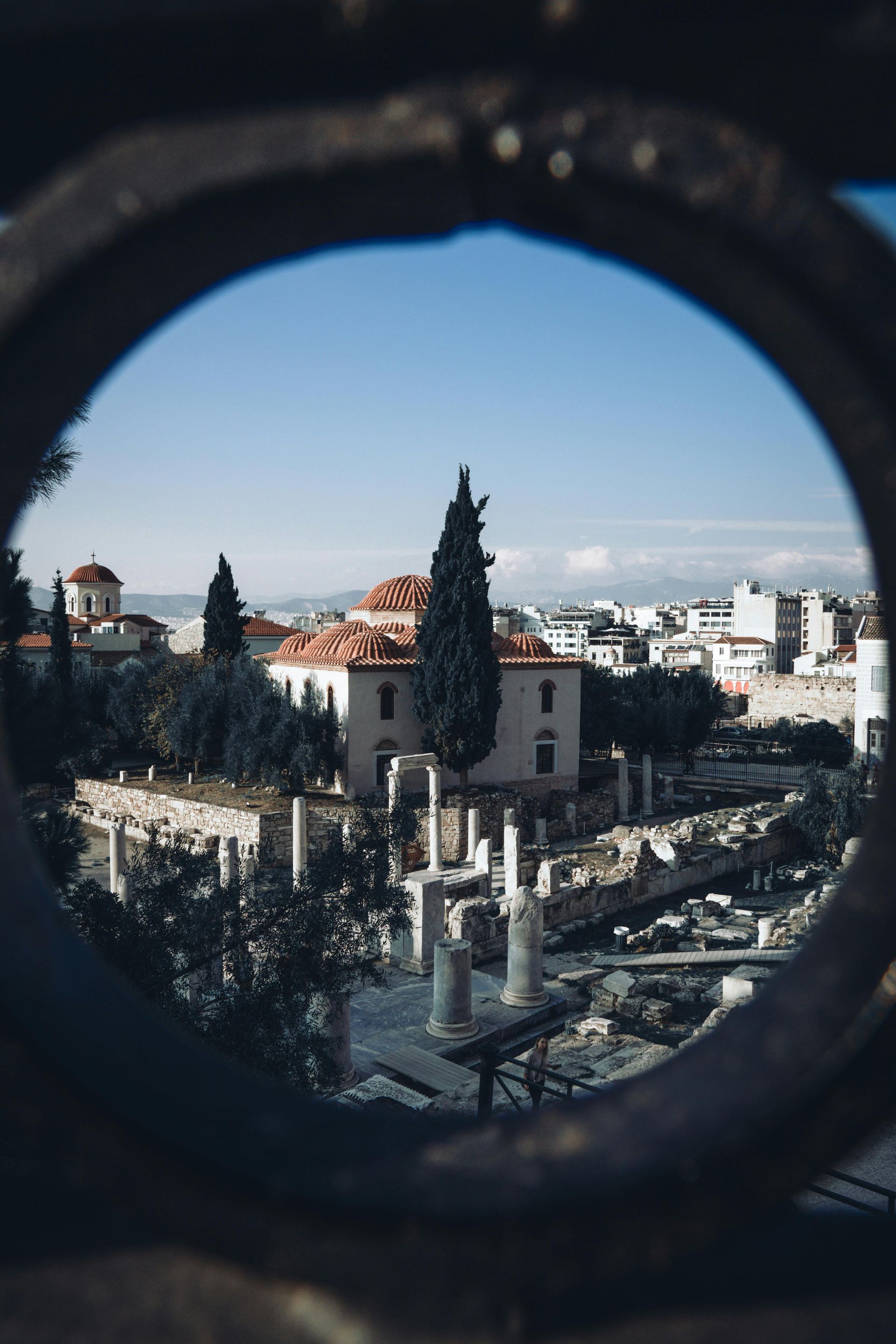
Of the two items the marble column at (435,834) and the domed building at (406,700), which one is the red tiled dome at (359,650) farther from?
the marble column at (435,834)

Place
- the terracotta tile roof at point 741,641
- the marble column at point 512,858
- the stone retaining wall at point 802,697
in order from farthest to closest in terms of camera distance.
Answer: the terracotta tile roof at point 741,641 < the stone retaining wall at point 802,697 < the marble column at point 512,858

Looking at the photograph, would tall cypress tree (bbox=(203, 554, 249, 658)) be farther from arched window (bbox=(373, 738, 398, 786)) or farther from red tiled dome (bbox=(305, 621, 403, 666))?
arched window (bbox=(373, 738, 398, 786))

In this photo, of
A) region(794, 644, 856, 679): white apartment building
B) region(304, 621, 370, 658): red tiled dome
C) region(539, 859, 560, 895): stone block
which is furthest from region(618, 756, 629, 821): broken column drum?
region(794, 644, 856, 679): white apartment building

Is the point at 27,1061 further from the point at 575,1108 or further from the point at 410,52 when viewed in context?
the point at 410,52

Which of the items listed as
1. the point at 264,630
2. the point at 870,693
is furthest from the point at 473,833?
the point at 264,630

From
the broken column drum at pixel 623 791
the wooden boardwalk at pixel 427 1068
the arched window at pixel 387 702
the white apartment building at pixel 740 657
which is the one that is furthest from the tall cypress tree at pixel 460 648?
the white apartment building at pixel 740 657

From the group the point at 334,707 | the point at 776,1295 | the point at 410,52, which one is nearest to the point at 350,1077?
the point at 776,1295

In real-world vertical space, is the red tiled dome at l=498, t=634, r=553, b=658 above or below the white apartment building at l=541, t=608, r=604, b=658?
below

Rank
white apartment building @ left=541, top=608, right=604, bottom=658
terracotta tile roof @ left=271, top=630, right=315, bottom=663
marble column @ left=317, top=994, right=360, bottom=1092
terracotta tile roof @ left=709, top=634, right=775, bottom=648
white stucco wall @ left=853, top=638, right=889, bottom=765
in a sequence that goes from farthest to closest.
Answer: white apartment building @ left=541, top=608, right=604, bottom=658 → terracotta tile roof @ left=709, top=634, right=775, bottom=648 → white stucco wall @ left=853, top=638, right=889, bottom=765 → terracotta tile roof @ left=271, top=630, right=315, bottom=663 → marble column @ left=317, top=994, right=360, bottom=1092
